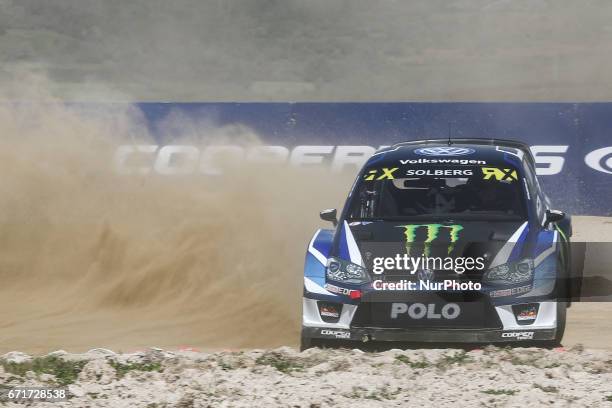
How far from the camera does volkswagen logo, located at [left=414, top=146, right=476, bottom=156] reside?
8.32m

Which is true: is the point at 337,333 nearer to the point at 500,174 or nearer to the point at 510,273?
the point at 510,273

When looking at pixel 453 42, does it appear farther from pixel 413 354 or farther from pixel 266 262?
pixel 413 354

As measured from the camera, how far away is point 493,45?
2531 cm

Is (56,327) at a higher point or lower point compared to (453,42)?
lower

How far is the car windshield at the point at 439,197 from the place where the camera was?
26.1ft

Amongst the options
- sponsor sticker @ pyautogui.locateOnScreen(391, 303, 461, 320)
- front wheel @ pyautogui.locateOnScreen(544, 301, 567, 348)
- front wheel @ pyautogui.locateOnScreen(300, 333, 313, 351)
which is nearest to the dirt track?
front wheel @ pyautogui.locateOnScreen(544, 301, 567, 348)

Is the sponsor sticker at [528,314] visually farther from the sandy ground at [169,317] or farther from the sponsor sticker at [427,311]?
the sandy ground at [169,317]

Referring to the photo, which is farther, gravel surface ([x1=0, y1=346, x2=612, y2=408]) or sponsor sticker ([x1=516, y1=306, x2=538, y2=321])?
sponsor sticker ([x1=516, y1=306, x2=538, y2=321])

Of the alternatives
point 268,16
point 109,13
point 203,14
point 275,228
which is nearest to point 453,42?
point 268,16

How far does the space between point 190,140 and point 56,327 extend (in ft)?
21.6

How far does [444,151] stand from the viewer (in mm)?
8375

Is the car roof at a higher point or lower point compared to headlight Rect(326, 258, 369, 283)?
higher

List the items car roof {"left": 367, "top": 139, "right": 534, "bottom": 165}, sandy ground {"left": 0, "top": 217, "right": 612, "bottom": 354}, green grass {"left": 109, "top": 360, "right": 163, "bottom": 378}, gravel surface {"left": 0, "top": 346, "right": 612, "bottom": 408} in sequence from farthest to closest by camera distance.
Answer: sandy ground {"left": 0, "top": 217, "right": 612, "bottom": 354} < car roof {"left": 367, "top": 139, "right": 534, "bottom": 165} < green grass {"left": 109, "top": 360, "right": 163, "bottom": 378} < gravel surface {"left": 0, "top": 346, "right": 612, "bottom": 408}

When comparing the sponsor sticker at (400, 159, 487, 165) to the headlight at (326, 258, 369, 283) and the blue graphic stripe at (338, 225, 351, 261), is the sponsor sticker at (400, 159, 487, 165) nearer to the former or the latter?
the blue graphic stripe at (338, 225, 351, 261)
